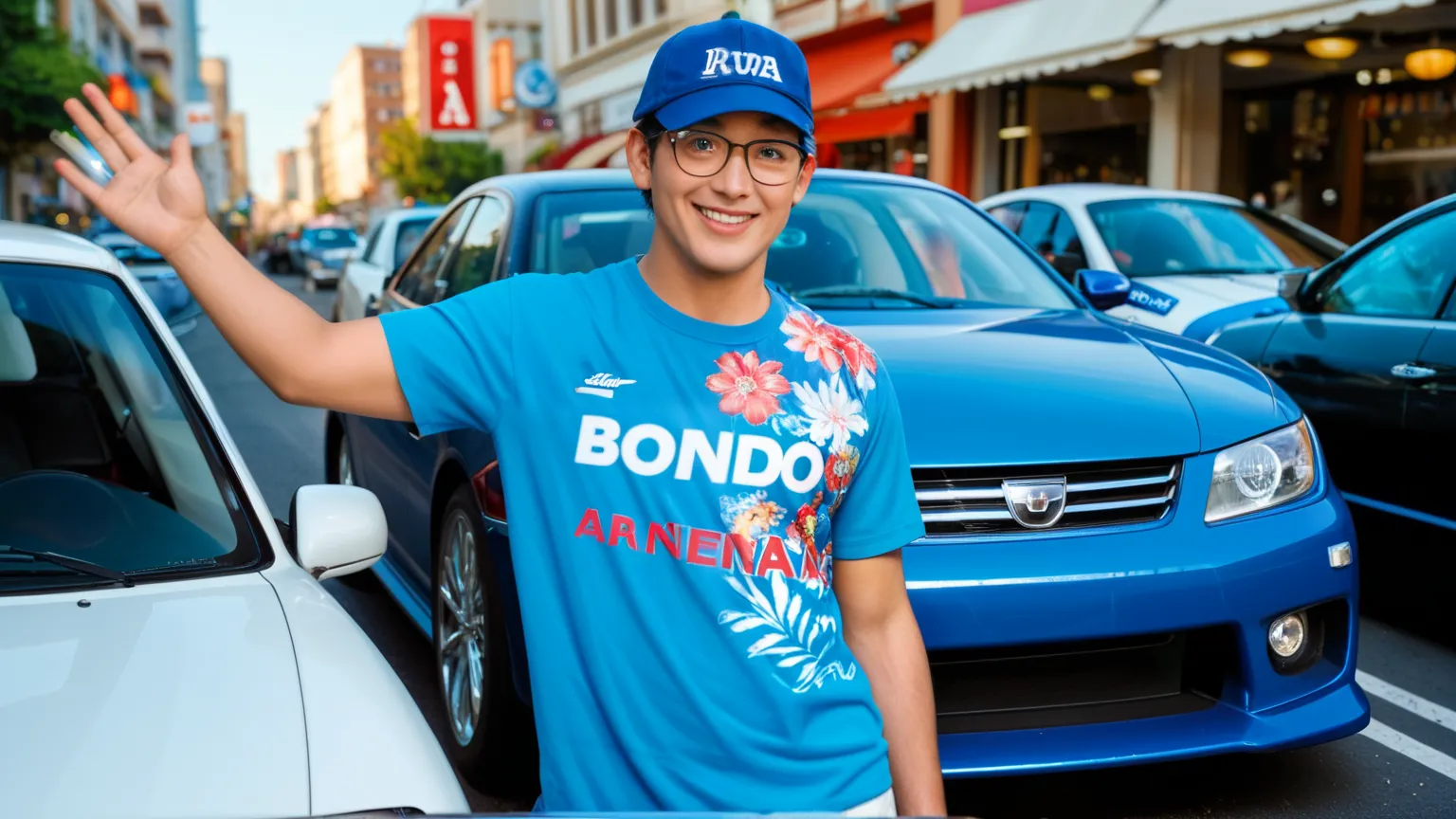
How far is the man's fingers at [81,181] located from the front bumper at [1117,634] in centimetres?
188

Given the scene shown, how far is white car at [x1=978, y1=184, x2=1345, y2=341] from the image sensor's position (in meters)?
7.91

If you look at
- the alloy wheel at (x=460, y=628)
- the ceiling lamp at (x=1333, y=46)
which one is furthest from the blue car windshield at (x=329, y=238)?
the alloy wheel at (x=460, y=628)

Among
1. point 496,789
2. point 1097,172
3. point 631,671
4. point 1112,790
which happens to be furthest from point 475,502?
point 1097,172

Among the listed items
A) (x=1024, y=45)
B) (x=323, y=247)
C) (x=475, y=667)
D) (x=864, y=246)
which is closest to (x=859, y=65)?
(x=1024, y=45)

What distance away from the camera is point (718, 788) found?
1689mm

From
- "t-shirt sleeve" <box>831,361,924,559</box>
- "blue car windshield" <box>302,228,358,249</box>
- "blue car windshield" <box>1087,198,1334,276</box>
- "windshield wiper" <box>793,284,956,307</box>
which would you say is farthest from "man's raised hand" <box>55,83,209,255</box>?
"blue car windshield" <box>302,228,358,249</box>

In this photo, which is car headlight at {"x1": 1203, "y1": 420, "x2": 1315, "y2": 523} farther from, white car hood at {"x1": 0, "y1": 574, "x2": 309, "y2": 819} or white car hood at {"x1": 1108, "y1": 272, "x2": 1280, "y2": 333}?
white car hood at {"x1": 1108, "y1": 272, "x2": 1280, "y2": 333}

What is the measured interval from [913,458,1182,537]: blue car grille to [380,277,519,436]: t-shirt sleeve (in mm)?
1572

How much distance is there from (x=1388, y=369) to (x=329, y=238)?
37113mm

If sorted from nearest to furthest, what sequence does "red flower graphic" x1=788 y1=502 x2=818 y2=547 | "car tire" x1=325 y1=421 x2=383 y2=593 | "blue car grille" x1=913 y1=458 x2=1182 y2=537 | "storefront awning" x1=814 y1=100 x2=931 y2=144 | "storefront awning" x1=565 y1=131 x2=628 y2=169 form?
"red flower graphic" x1=788 y1=502 x2=818 y2=547 < "blue car grille" x1=913 y1=458 x2=1182 y2=537 < "car tire" x1=325 y1=421 x2=383 y2=593 < "storefront awning" x1=814 y1=100 x2=931 y2=144 < "storefront awning" x1=565 y1=131 x2=628 y2=169

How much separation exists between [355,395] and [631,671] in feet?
1.52

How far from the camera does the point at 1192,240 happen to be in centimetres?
850

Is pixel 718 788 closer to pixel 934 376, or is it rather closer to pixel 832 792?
pixel 832 792

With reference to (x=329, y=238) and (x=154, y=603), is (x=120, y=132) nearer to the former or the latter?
(x=154, y=603)
